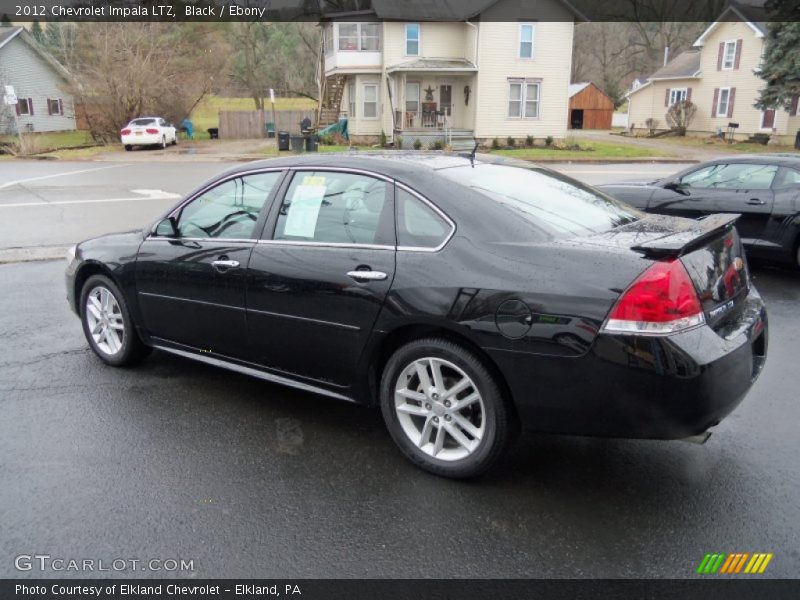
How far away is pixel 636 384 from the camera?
116 inches

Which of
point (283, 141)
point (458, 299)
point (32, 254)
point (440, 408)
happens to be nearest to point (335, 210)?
point (458, 299)

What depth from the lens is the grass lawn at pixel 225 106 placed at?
178 ft

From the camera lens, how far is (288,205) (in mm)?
4113

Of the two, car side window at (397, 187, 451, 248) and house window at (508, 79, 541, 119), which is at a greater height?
house window at (508, 79, 541, 119)

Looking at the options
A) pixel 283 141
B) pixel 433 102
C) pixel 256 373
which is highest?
pixel 433 102

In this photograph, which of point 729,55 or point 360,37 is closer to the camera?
point 360,37

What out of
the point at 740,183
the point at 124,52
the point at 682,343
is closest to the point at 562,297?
the point at 682,343

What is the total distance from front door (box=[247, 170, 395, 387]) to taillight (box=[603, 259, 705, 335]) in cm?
119

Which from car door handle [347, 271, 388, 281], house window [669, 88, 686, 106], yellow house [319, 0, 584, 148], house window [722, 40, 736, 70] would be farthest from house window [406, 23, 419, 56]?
car door handle [347, 271, 388, 281]

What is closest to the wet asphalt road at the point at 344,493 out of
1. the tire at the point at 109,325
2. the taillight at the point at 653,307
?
the tire at the point at 109,325

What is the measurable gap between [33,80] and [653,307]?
54.2 metres

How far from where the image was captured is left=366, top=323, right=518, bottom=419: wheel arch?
10.8 ft

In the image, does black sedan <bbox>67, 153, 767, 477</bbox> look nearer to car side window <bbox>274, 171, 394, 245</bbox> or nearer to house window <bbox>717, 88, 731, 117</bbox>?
car side window <bbox>274, 171, 394, 245</bbox>

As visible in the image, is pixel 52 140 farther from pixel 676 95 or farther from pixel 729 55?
pixel 729 55
